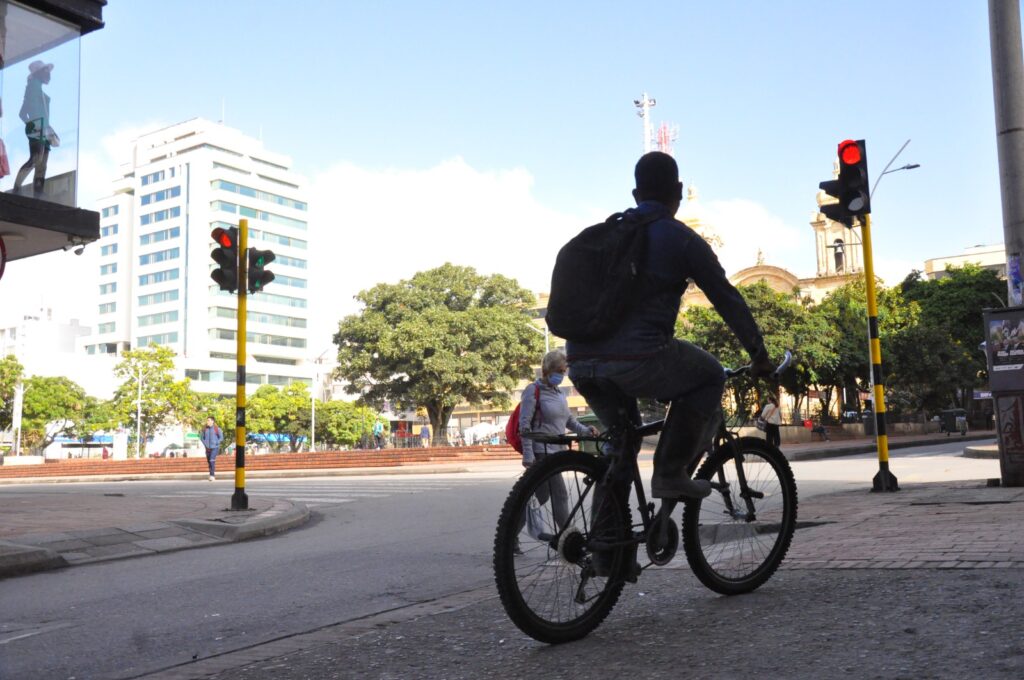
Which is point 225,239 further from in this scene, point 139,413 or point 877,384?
point 139,413

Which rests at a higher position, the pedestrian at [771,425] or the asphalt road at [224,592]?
the pedestrian at [771,425]

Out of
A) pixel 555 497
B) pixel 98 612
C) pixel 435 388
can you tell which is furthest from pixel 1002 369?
pixel 435 388

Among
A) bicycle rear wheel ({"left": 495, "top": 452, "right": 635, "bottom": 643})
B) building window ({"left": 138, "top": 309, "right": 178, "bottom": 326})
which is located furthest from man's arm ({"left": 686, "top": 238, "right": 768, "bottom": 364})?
building window ({"left": 138, "top": 309, "right": 178, "bottom": 326})

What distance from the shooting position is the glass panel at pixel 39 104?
13070mm

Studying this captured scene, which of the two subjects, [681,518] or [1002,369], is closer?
[681,518]

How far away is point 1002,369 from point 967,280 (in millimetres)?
59407

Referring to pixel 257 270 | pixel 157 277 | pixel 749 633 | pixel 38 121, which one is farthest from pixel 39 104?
pixel 157 277

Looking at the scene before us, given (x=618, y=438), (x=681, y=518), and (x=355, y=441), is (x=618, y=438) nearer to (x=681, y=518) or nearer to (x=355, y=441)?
A: (x=681, y=518)

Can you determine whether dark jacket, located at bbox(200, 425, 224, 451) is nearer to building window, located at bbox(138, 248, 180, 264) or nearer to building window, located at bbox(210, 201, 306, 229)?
building window, located at bbox(210, 201, 306, 229)

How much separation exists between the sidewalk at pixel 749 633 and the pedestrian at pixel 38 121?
35.2 ft

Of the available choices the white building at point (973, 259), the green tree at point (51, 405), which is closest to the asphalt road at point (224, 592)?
the green tree at point (51, 405)

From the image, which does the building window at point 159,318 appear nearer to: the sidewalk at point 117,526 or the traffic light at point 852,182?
the sidewalk at point 117,526

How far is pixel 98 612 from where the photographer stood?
557 centimetres

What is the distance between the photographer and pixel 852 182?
10.2 m
